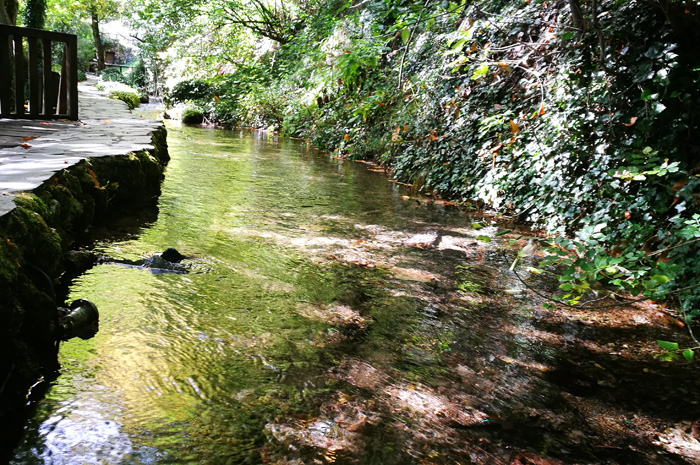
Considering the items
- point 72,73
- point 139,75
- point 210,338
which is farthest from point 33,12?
point 139,75

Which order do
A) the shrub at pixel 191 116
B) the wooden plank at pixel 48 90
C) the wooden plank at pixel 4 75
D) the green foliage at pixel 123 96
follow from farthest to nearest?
the shrub at pixel 191 116 < the green foliage at pixel 123 96 < the wooden plank at pixel 48 90 < the wooden plank at pixel 4 75

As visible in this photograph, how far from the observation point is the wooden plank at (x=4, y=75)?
519 centimetres

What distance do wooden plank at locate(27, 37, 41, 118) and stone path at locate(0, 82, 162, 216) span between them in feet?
0.65

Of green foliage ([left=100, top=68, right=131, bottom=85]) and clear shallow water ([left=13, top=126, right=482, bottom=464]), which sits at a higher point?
green foliage ([left=100, top=68, right=131, bottom=85])

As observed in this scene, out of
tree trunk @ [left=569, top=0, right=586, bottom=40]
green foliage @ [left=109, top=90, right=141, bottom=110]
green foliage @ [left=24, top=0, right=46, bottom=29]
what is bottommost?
green foliage @ [left=109, top=90, right=141, bottom=110]

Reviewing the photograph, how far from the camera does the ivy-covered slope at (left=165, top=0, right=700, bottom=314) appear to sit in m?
3.13

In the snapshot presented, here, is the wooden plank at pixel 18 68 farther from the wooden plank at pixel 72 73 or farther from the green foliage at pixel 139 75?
the green foliage at pixel 139 75

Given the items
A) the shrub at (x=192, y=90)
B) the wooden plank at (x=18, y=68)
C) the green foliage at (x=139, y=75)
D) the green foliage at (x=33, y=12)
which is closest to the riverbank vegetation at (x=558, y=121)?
the wooden plank at (x=18, y=68)

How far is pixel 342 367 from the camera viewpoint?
7.29ft

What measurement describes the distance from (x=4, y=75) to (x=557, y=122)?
5.67 meters

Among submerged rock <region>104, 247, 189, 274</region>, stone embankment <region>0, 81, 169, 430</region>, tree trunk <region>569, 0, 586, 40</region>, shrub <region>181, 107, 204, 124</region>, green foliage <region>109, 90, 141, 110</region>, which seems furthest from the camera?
shrub <region>181, 107, 204, 124</region>

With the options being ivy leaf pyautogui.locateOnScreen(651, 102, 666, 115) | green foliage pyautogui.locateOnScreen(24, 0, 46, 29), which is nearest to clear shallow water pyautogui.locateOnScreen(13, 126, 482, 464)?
ivy leaf pyautogui.locateOnScreen(651, 102, 666, 115)

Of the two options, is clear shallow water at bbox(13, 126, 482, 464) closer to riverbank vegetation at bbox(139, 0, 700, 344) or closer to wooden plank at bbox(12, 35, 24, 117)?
riverbank vegetation at bbox(139, 0, 700, 344)

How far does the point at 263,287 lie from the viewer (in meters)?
3.03
